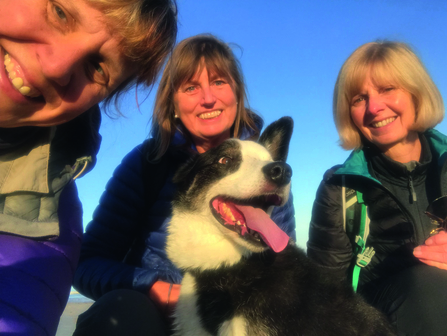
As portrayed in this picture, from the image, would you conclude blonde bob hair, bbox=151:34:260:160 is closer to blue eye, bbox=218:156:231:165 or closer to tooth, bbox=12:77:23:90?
blue eye, bbox=218:156:231:165

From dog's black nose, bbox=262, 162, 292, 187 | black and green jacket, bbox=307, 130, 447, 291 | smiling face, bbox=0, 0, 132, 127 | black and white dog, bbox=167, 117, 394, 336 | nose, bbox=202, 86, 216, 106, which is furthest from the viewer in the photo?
nose, bbox=202, 86, 216, 106

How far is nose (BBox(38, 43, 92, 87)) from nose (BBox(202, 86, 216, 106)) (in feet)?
5.30

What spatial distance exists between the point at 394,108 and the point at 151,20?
2443 millimetres

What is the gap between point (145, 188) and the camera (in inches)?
123

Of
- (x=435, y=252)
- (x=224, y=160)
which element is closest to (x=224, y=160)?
(x=224, y=160)

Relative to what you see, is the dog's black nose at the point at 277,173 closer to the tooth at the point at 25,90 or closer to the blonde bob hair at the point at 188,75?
the blonde bob hair at the point at 188,75

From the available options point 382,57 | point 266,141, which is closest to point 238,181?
point 266,141

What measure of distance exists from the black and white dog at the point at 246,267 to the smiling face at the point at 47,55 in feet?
4.14

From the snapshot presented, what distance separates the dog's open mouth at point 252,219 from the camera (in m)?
2.33

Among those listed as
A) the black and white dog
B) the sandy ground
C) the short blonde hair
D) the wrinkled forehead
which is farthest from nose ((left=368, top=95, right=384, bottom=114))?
the sandy ground

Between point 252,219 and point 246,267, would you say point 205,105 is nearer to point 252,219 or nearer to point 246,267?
point 252,219

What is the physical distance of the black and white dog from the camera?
216cm

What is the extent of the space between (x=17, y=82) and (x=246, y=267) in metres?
1.80

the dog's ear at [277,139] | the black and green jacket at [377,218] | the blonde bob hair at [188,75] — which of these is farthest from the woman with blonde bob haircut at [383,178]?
the blonde bob hair at [188,75]
